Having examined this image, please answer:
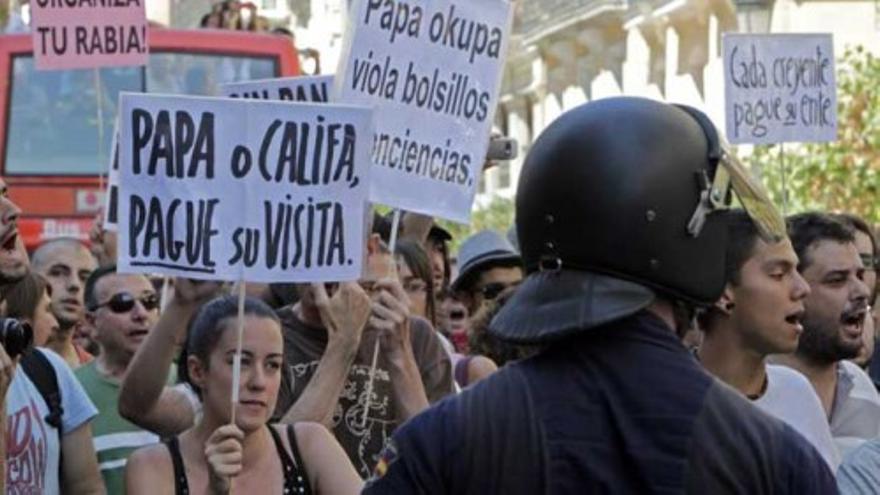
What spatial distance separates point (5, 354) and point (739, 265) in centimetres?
162

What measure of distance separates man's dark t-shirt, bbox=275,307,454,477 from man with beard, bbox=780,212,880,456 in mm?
1002

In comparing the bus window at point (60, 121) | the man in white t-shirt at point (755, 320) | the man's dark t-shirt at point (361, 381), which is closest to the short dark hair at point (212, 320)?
the man's dark t-shirt at point (361, 381)

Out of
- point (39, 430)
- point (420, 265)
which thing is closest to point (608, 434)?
point (39, 430)

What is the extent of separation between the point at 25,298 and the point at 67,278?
7.10 feet

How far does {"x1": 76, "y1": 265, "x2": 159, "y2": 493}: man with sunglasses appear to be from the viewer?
24.5ft

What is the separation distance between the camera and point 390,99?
27.0 feet

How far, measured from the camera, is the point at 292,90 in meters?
9.44

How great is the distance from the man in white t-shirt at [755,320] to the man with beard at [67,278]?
4.04 meters

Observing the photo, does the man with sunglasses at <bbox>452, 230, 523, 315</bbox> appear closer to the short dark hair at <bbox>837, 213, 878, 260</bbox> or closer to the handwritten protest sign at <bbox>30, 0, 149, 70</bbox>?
the short dark hair at <bbox>837, 213, 878, 260</bbox>

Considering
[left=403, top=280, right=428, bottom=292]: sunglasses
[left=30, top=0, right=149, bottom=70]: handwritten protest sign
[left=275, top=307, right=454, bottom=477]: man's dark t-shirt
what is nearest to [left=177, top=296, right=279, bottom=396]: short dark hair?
[left=275, top=307, right=454, bottom=477]: man's dark t-shirt

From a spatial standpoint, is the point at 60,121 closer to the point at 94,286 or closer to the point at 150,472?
the point at 94,286

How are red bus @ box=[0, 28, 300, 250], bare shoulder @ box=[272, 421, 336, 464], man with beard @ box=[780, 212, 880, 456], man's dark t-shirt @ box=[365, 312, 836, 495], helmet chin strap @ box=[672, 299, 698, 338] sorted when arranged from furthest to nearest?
1. red bus @ box=[0, 28, 300, 250]
2. man with beard @ box=[780, 212, 880, 456]
3. bare shoulder @ box=[272, 421, 336, 464]
4. helmet chin strap @ box=[672, 299, 698, 338]
5. man's dark t-shirt @ box=[365, 312, 836, 495]

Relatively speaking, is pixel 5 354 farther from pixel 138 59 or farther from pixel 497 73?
pixel 138 59

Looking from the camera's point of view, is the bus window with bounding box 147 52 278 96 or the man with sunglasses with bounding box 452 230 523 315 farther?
the bus window with bounding box 147 52 278 96
